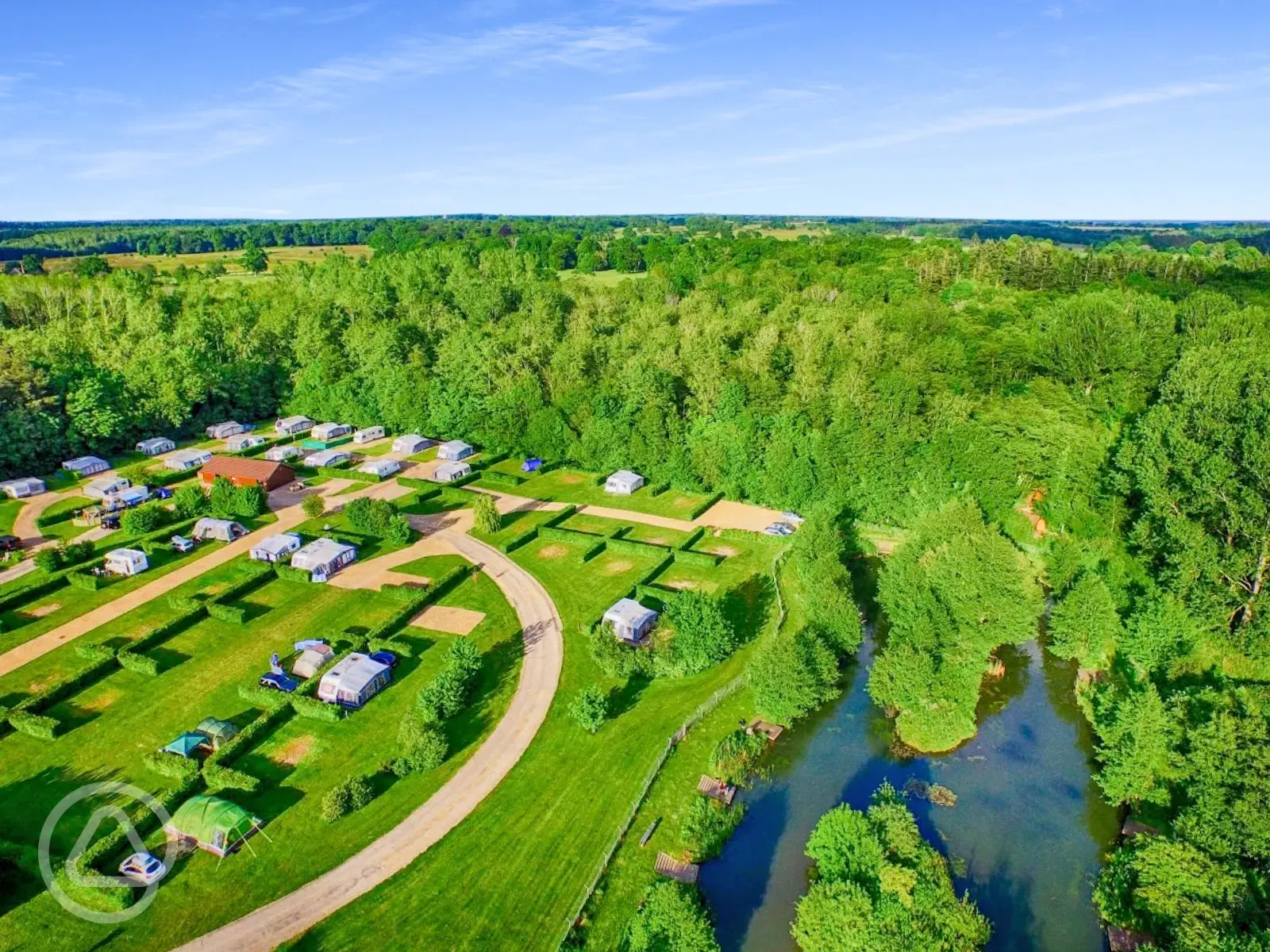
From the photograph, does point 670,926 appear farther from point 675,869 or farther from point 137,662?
point 137,662

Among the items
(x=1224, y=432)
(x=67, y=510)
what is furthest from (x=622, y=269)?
(x=1224, y=432)

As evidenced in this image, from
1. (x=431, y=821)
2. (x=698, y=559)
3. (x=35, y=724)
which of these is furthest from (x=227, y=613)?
(x=698, y=559)

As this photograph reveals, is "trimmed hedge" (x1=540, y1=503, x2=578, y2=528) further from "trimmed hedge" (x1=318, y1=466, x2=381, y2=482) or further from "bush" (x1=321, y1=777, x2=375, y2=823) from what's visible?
"bush" (x1=321, y1=777, x2=375, y2=823)

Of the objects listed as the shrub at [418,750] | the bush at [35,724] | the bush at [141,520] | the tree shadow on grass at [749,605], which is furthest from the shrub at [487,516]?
the bush at [35,724]

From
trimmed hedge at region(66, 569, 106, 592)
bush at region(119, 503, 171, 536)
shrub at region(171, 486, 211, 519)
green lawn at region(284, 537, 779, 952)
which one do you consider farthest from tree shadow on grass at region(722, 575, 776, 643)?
bush at region(119, 503, 171, 536)

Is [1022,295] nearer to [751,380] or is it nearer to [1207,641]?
[751,380]
